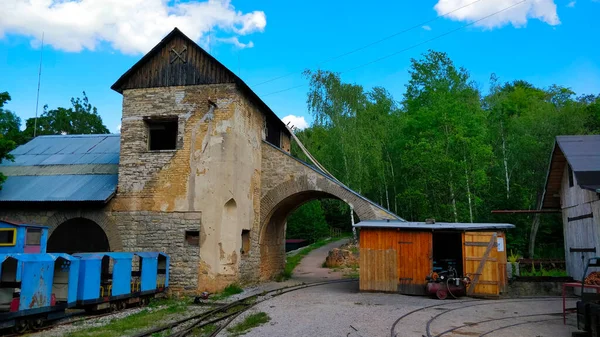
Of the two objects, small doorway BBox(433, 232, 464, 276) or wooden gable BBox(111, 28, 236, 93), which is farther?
small doorway BBox(433, 232, 464, 276)

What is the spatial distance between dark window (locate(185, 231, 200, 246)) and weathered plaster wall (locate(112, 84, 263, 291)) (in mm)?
169

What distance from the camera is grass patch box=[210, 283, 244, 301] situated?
557 inches

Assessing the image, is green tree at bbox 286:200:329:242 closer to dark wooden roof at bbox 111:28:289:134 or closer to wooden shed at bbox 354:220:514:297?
dark wooden roof at bbox 111:28:289:134

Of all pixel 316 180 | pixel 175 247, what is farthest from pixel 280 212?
pixel 175 247

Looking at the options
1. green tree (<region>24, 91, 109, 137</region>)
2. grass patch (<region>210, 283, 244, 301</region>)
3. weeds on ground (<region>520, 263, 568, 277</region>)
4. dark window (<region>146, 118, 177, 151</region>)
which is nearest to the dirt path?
grass patch (<region>210, 283, 244, 301</region>)

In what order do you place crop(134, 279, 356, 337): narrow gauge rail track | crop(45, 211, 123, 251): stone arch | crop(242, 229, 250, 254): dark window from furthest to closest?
crop(242, 229, 250, 254): dark window < crop(45, 211, 123, 251): stone arch < crop(134, 279, 356, 337): narrow gauge rail track

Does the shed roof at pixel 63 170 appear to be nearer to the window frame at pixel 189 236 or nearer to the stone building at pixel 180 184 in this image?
the stone building at pixel 180 184

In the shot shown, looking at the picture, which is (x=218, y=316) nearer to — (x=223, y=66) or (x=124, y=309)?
(x=124, y=309)

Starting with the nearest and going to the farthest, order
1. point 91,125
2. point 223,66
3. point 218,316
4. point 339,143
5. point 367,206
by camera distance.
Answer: point 218,316, point 223,66, point 367,206, point 339,143, point 91,125

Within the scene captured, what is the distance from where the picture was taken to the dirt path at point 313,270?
71.2ft

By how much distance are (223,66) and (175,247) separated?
659cm

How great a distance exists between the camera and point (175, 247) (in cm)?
1530

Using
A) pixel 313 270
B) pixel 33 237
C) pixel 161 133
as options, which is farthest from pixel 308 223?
pixel 33 237

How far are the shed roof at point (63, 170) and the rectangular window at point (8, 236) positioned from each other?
3.79m
